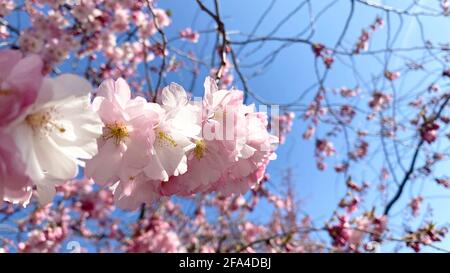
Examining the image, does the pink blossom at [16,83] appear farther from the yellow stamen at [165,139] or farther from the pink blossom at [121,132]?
the yellow stamen at [165,139]

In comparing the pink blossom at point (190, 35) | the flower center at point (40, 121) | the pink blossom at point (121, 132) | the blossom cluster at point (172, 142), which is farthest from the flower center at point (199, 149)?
the pink blossom at point (190, 35)

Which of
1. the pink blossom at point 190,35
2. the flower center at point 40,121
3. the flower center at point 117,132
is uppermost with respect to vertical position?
the pink blossom at point 190,35

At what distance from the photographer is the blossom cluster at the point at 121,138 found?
2.13ft

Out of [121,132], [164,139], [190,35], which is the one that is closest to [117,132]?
[121,132]

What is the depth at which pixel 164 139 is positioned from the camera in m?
0.98

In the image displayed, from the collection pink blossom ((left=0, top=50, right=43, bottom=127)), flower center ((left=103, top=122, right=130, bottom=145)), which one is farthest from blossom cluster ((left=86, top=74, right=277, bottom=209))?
pink blossom ((left=0, top=50, right=43, bottom=127))

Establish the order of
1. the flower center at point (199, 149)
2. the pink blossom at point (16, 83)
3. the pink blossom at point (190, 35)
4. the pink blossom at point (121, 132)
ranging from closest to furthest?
the pink blossom at point (16, 83) → the pink blossom at point (121, 132) → the flower center at point (199, 149) → the pink blossom at point (190, 35)

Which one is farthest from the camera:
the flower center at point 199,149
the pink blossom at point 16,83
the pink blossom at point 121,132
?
the flower center at point 199,149

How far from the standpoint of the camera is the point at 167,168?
982 mm

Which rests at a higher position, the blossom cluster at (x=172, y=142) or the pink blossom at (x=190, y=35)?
the pink blossom at (x=190, y=35)

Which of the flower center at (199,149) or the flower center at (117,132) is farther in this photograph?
the flower center at (199,149)

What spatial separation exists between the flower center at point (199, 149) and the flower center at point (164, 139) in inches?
3.3

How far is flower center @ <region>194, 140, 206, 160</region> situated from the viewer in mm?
1032

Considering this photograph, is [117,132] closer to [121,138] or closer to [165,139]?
[121,138]
